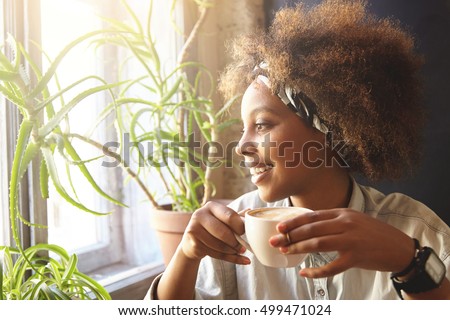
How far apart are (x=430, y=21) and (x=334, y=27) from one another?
0.19 meters

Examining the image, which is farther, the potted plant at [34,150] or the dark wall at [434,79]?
the dark wall at [434,79]

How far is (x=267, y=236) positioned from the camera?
35cm

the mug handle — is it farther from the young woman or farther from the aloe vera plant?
the aloe vera plant

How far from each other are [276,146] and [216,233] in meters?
0.14

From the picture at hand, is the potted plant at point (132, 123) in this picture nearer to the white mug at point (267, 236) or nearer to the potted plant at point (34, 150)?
the potted plant at point (34, 150)

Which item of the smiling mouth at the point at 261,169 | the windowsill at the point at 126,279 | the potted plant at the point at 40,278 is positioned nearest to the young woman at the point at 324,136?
the smiling mouth at the point at 261,169

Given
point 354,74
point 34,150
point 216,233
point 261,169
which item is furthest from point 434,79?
point 34,150

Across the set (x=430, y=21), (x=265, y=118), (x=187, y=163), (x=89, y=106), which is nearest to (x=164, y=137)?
(x=187, y=163)

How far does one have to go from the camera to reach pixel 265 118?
488mm

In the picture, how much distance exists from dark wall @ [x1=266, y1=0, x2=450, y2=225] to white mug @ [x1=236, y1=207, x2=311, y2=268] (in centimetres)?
32

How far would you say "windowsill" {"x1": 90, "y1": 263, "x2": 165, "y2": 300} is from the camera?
0.73 meters

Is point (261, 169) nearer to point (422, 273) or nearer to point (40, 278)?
point (422, 273)

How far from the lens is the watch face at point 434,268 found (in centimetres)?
39

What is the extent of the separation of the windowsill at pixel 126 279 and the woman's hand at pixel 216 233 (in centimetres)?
35
